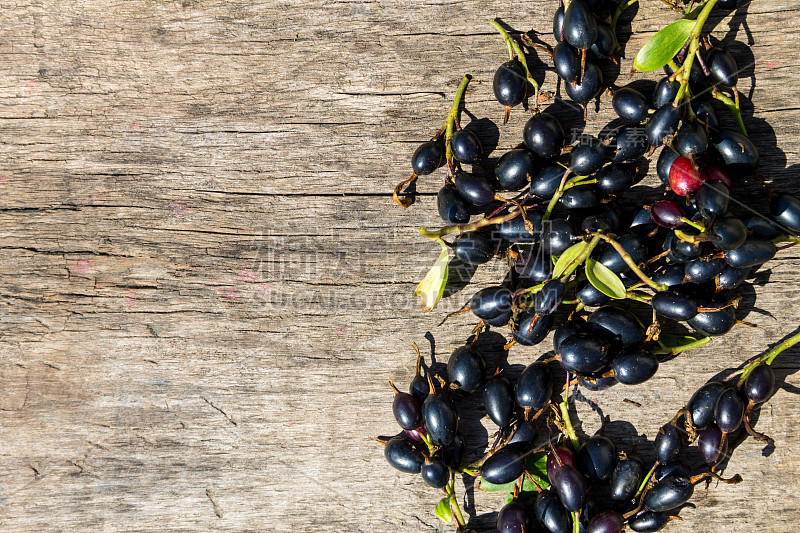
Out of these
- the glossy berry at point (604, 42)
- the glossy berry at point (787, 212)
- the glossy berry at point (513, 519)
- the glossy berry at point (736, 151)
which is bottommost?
the glossy berry at point (513, 519)

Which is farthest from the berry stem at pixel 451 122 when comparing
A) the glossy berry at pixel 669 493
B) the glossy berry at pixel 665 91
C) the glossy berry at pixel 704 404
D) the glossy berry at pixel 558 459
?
the glossy berry at pixel 669 493

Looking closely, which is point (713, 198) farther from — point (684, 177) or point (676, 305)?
point (676, 305)

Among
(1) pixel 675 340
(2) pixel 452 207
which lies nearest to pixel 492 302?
(2) pixel 452 207

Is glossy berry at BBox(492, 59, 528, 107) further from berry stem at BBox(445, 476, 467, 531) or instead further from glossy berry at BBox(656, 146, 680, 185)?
berry stem at BBox(445, 476, 467, 531)

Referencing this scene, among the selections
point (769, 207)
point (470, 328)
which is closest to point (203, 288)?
point (470, 328)

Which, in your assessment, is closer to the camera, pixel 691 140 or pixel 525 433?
pixel 691 140

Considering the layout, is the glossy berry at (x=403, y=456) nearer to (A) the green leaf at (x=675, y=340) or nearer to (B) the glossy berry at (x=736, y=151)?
(A) the green leaf at (x=675, y=340)
